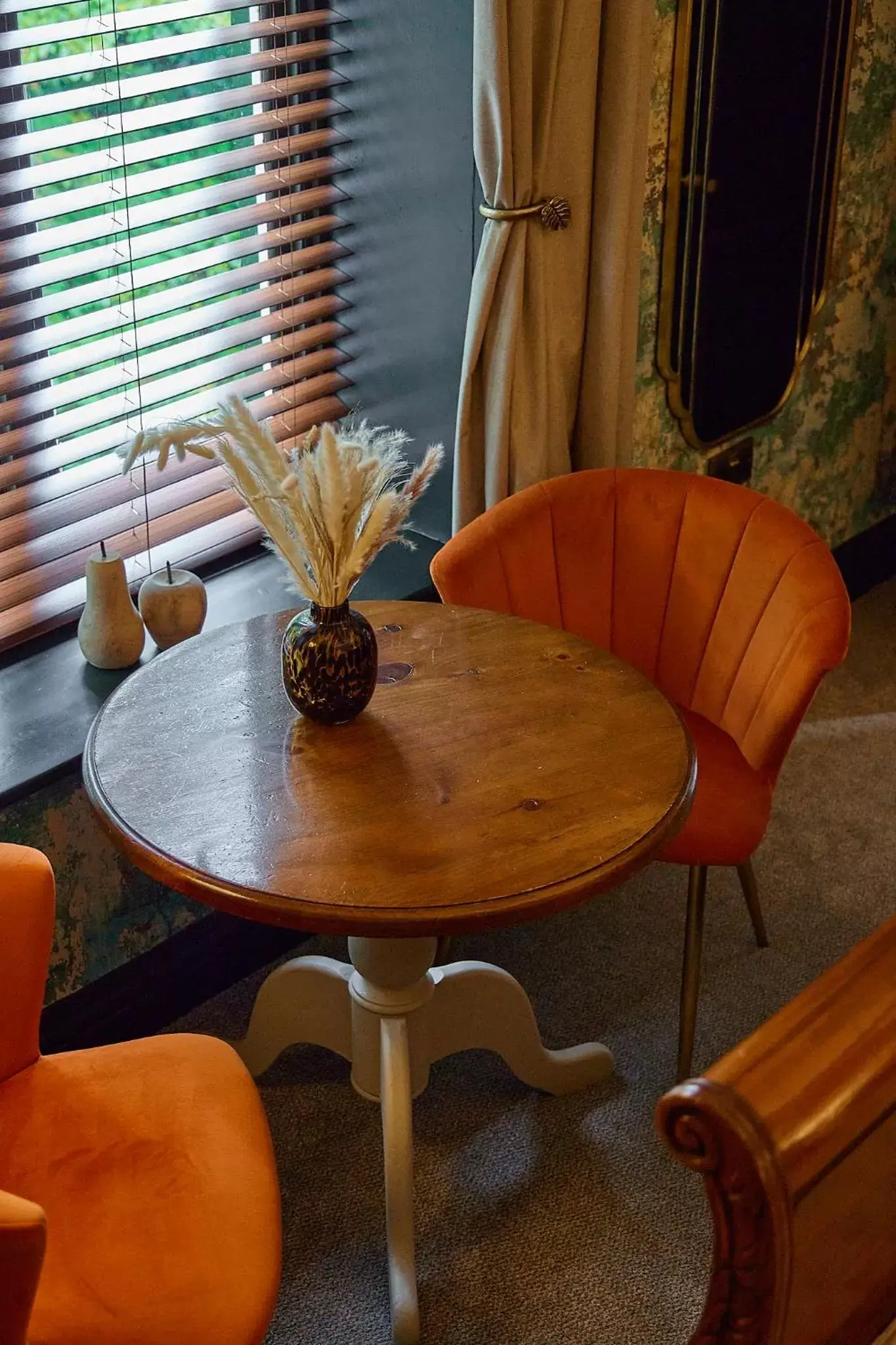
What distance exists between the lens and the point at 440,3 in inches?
84.3

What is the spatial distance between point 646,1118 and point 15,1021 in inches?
36.4

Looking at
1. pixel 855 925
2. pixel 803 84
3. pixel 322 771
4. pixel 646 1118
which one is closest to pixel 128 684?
pixel 322 771

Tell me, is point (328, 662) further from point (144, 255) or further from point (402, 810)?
point (144, 255)

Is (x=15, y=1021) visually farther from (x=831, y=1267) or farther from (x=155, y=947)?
(x=831, y=1267)

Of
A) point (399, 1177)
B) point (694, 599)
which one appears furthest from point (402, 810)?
point (694, 599)

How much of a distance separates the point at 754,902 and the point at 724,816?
431 millimetres

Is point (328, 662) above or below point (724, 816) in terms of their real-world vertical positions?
above

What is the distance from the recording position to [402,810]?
1529 mm

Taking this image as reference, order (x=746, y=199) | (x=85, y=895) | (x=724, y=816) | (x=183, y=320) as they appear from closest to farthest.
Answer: (x=724, y=816), (x=85, y=895), (x=183, y=320), (x=746, y=199)

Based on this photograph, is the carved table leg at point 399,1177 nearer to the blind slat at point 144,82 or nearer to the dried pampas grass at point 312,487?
the dried pampas grass at point 312,487

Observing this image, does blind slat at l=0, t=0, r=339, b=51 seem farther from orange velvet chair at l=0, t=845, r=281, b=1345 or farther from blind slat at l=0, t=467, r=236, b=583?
orange velvet chair at l=0, t=845, r=281, b=1345

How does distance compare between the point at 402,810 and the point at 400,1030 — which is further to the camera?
the point at 400,1030

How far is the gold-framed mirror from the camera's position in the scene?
246 cm

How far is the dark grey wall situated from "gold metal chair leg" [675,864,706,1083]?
0.86 m
